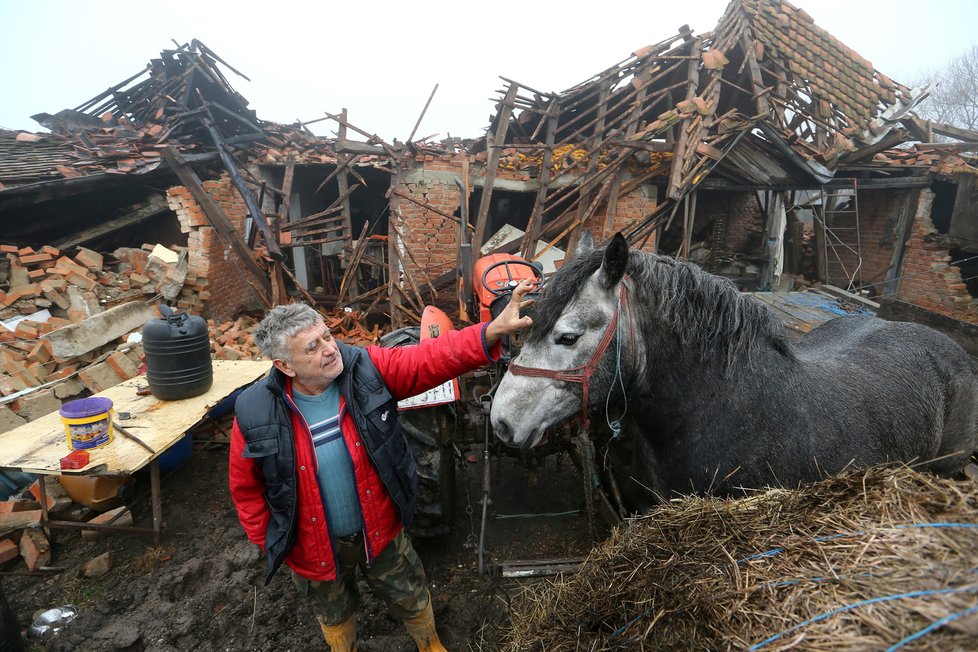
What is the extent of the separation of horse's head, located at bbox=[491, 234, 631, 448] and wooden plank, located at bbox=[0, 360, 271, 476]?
278cm

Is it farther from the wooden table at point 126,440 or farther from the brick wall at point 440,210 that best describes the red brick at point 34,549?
the brick wall at point 440,210

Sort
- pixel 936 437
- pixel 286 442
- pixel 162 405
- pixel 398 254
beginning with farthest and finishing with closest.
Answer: pixel 398 254, pixel 162 405, pixel 936 437, pixel 286 442

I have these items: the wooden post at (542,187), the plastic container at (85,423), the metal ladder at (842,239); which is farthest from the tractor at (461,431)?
the metal ladder at (842,239)

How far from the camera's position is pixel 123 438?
331cm

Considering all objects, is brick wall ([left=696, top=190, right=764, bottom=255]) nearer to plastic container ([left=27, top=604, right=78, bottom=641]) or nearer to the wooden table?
the wooden table

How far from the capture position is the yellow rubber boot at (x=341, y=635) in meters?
2.32

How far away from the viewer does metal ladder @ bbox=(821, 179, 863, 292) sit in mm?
9977

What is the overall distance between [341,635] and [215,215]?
25.1 ft

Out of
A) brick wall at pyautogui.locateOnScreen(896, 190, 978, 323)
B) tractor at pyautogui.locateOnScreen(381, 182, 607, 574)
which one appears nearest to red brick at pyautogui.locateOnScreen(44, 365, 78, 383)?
tractor at pyautogui.locateOnScreen(381, 182, 607, 574)

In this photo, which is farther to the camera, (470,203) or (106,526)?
(470,203)

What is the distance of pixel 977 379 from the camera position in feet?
9.10

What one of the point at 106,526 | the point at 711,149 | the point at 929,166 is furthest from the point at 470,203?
the point at 929,166

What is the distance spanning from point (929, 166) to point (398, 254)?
10602 mm

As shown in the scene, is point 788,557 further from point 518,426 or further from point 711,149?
point 711,149
